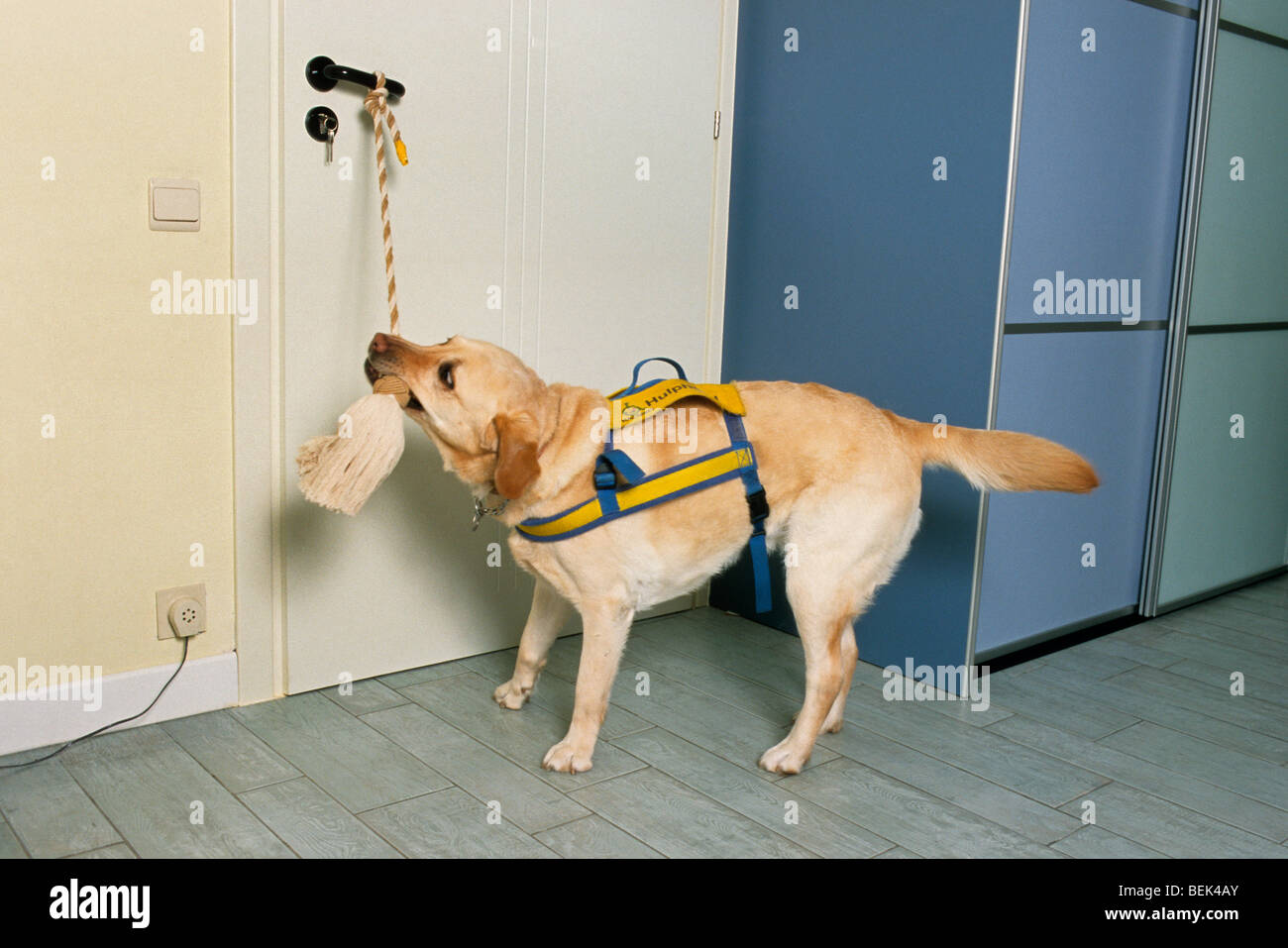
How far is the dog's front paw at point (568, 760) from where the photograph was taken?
7.89ft

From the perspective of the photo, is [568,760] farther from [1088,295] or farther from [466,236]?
[1088,295]

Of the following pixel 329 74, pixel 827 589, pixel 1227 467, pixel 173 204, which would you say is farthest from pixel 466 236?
pixel 1227 467

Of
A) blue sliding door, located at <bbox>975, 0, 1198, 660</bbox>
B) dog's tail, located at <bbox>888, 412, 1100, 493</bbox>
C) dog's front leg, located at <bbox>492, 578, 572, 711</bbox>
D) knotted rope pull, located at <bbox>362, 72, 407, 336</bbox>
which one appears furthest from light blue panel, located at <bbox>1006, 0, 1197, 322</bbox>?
knotted rope pull, located at <bbox>362, 72, 407, 336</bbox>

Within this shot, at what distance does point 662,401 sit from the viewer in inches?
94.7

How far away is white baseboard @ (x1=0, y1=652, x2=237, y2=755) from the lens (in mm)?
2352

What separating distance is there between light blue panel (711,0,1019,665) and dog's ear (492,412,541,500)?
4.14 ft

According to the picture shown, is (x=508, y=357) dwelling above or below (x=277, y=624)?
A: above

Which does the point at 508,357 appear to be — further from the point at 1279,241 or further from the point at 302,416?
the point at 1279,241

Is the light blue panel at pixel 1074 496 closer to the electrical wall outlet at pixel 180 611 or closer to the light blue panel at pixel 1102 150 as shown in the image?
the light blue panel at pixel 1102 150

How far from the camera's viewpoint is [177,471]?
2520 mm

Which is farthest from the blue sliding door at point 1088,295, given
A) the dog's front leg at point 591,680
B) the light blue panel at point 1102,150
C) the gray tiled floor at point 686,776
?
the dog's front leg at point 591,680

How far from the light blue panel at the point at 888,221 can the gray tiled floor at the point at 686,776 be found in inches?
16.5

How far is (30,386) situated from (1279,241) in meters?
3.77
